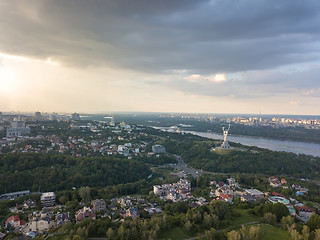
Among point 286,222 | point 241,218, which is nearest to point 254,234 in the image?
point 286,222

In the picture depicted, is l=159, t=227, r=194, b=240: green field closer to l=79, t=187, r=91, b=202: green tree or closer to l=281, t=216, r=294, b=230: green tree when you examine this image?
l=281, t=216, r=294, b=230: green tree

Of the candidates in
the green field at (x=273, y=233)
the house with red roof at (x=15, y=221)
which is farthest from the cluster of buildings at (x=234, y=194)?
the house with red roof at (x=15, y=221)

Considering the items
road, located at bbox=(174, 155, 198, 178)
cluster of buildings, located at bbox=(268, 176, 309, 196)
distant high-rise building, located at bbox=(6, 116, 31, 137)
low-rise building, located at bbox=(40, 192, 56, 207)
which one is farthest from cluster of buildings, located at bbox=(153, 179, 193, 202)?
distant high-rise building, located at bbox=(6, 116, 31, 137)

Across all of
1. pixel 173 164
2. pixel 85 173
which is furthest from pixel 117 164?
pixel 173 164

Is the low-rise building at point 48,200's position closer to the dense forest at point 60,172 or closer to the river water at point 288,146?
the dense forest at point 60,172

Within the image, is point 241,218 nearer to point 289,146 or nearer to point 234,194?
point 234,194
